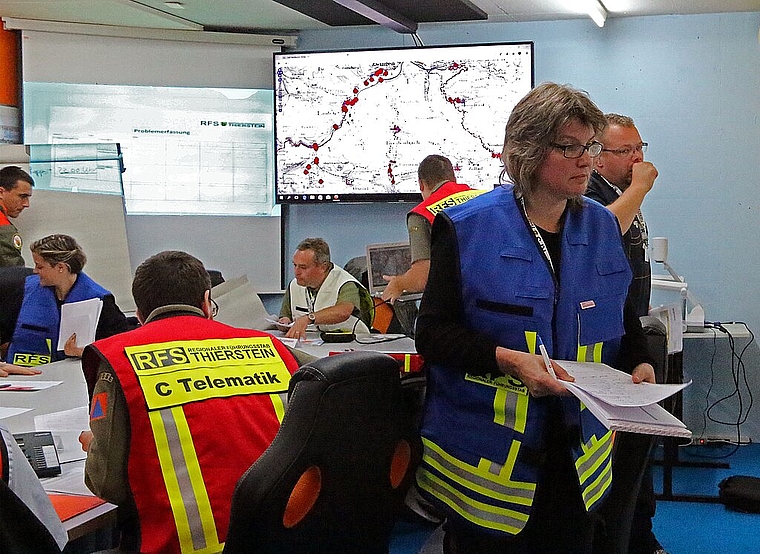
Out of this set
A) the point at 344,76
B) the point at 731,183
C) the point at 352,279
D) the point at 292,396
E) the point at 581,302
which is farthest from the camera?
the point at 344,76

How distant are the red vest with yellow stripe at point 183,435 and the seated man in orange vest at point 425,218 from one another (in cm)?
187

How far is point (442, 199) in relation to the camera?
3.89 m

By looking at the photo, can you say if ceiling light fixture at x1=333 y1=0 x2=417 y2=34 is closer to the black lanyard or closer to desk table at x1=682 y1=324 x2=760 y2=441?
desk table at x1=682 y1=324 x2=760 y2=441

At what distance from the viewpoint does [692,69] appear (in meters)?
5.55

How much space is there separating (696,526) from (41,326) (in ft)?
9.91

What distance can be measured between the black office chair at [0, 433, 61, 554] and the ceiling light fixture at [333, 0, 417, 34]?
4111 millimetres

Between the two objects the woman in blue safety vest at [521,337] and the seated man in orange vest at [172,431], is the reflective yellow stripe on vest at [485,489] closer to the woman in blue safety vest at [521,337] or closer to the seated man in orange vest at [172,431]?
the woman in blue safety vest at [521,337]

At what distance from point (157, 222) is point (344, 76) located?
1646mm

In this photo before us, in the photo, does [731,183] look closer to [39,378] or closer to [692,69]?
[692,69]

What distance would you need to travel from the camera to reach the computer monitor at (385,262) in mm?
4289

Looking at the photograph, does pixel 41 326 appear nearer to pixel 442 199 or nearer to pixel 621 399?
pixel 442 199

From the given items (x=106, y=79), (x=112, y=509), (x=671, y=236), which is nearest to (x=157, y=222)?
(x=106, y=79)

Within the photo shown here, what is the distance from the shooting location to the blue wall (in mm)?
5500

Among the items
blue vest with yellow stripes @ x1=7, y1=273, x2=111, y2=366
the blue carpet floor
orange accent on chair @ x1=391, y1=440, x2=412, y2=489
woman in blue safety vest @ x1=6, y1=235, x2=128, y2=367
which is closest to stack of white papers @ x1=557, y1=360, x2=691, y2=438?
orange accent on chair @ x1=391, y1=440, x2=412, y2=489
